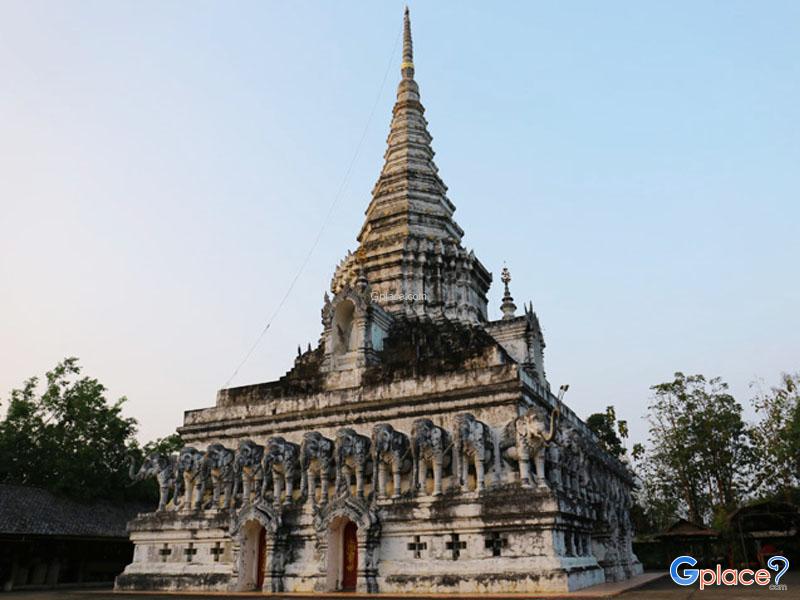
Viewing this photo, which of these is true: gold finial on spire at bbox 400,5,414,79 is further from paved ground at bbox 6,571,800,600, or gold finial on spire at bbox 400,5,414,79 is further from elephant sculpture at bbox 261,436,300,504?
paved ground at bbox 6,571,800,600

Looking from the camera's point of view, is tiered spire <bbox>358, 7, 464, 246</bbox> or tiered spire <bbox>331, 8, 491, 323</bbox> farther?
tiered spire <bbox>358, 7, 464, 246</bbox>

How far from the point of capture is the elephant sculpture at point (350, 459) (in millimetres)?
20172

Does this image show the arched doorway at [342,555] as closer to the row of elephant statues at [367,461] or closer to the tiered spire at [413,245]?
the row of elephant statues at [367,461]

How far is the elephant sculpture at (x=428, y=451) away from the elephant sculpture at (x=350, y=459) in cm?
172

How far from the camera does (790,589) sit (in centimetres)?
1563

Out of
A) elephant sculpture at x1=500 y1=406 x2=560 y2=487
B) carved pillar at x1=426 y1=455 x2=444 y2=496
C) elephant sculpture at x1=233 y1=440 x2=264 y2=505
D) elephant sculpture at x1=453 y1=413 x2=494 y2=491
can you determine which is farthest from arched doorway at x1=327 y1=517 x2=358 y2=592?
elephant sculpture at x1=500 y1=406 x2=560 y2=487

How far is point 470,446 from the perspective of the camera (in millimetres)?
18766

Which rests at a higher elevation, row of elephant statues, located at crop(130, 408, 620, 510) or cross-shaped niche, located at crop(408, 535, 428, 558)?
row of elephant statues, located at crop(130, 408, 620, 510)

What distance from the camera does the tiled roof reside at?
2366 cm

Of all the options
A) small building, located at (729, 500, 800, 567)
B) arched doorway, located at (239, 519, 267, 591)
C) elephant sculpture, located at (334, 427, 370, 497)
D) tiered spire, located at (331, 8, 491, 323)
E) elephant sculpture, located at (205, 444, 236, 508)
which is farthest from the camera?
tiered spire, located at (331, 8, 491, 323)

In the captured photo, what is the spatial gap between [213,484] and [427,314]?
11.1m

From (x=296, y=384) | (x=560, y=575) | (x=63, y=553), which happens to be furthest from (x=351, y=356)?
(x=63, y=553)

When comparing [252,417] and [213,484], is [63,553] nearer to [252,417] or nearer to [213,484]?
[213,484]

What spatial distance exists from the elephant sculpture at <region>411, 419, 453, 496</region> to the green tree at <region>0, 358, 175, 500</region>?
664 inches
